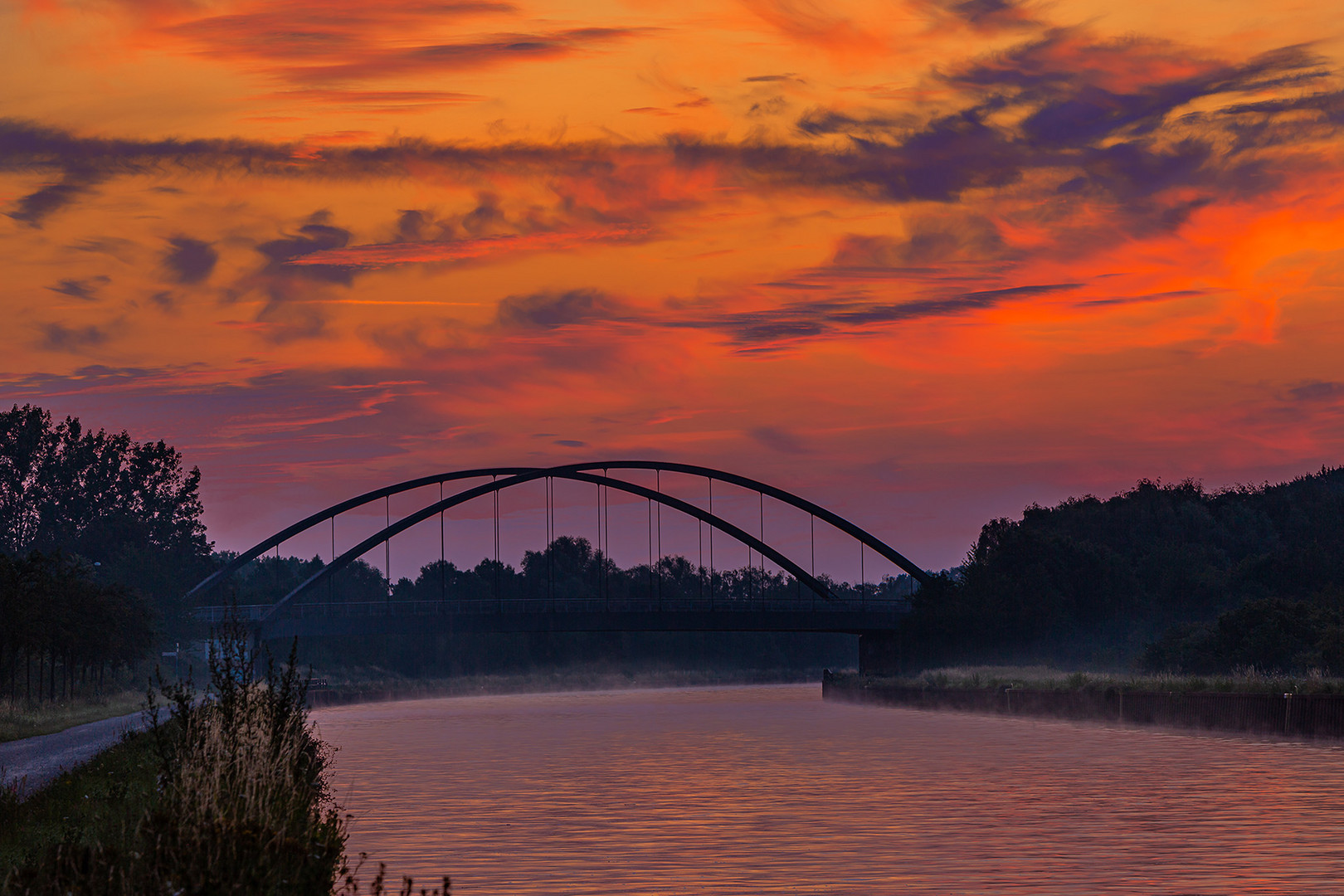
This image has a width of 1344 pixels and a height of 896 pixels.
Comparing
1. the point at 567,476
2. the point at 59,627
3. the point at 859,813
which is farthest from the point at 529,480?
the point at 859,813

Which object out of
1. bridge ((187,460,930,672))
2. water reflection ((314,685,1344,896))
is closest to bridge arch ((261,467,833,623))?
bridge ((187,460,930,672))

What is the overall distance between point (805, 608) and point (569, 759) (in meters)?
84.7

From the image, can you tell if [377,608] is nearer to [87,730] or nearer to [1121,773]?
[87,730]

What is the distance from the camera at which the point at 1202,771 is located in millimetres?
36656

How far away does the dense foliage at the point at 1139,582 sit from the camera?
9106 centimetres

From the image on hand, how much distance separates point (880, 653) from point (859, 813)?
103 m

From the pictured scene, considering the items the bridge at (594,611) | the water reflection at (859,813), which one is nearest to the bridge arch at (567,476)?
the bridge at (594,611)

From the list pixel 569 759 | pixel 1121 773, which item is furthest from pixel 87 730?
pixel 1121 773

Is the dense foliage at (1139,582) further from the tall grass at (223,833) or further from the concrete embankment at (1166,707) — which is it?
the tall grass at (223,833)

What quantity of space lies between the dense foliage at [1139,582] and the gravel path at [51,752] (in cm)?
4877

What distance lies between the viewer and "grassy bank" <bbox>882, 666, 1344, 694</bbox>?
5263 cm

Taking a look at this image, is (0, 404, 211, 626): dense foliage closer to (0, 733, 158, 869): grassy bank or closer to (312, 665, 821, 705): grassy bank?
(312, 665, 821, 705): grassy bank

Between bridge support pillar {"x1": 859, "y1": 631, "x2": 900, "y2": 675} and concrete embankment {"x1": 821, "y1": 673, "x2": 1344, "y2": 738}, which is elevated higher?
bridge support pillar {"x1": 859, "y1": 631, "x2": 900, "y2": 675}

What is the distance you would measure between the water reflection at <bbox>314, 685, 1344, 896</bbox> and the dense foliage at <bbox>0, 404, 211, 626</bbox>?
300 ft
